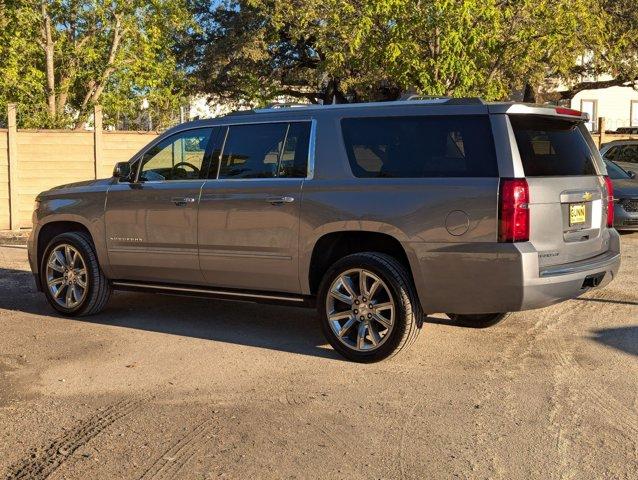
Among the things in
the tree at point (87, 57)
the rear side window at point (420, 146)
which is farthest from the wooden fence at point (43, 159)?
the rear side window at point (420, 146)

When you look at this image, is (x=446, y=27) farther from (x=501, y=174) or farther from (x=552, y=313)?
(x=501, y=174)

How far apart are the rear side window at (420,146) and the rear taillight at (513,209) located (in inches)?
6.3

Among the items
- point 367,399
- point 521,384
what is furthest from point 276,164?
point 521,384

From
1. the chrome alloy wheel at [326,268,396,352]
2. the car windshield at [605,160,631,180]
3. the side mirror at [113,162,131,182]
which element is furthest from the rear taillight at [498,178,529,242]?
the car windshield at [605,160,631,180]

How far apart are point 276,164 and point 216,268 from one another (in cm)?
105

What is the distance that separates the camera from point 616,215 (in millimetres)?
12867

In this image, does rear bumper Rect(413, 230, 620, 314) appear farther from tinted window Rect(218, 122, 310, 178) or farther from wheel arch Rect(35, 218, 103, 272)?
wheel arch Rect(35, 218, 103, 272)

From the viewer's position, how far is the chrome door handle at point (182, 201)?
6488mm

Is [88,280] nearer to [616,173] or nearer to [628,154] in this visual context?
[616,173]

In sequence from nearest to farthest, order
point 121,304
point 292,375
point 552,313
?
point 292,375, point 552,313, point 121,304

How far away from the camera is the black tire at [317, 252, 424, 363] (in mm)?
5445

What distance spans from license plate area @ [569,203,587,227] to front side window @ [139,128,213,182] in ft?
10.2

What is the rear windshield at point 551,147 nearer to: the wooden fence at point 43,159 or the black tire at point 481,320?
the black tire at point 481,320

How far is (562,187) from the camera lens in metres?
5.32
